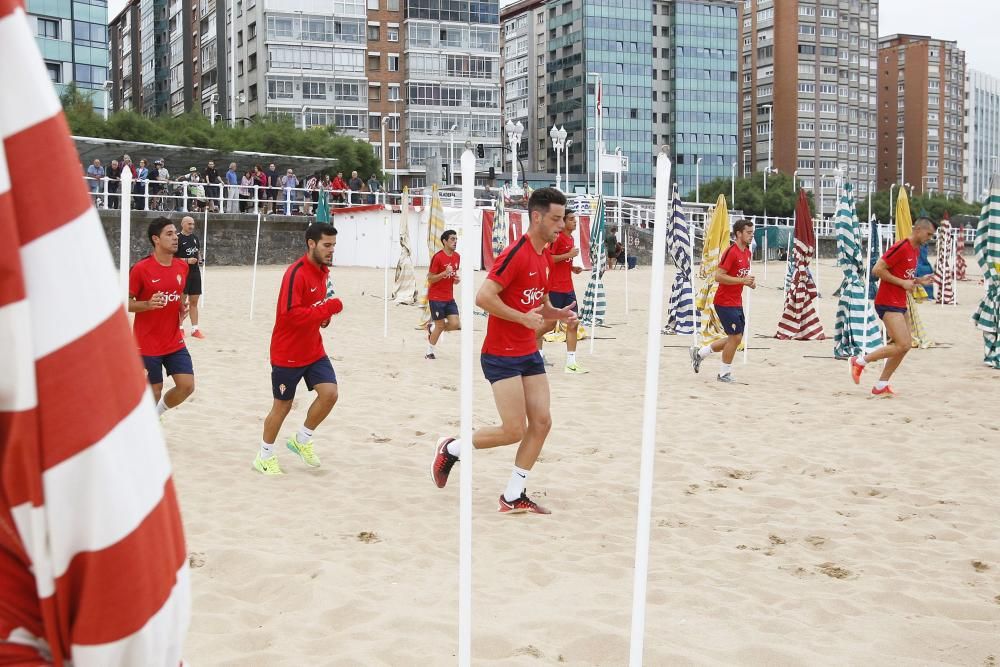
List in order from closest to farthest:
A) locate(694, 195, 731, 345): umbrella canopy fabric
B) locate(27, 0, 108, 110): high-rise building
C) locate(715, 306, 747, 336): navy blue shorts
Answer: locate(715, 306, 747, 336): navy blue shorts → locate(694, 195, 731, 345): umbrella canopy fabric → locate(27, 0, 108, 110): high-rise building

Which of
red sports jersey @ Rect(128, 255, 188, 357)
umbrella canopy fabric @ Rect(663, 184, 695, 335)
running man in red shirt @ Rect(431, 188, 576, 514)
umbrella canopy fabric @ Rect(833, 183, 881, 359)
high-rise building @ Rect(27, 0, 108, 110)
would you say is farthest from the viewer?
high-rise building @ Rect(27, 0, 108, 110)

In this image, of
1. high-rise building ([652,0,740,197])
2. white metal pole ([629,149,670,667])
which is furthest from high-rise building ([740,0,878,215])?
white metal pole ([629,149,670,667])

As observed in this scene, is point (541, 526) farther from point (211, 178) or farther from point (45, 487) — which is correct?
point (211, 178)

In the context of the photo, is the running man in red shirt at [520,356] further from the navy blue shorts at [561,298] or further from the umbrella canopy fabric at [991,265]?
the umbrella canopy fabric at [991,265]

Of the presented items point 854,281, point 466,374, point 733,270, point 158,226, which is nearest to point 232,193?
point 854,281

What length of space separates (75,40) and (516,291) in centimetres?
6155

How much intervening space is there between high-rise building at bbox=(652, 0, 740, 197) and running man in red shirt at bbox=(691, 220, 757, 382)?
8024 centimetres

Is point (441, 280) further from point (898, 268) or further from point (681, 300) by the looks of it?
point (681, 300)

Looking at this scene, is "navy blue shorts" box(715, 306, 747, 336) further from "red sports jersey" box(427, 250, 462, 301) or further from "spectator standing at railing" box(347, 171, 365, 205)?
"spectator standing at railing" box(347, 171, 365, 205)

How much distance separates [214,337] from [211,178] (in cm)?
1707

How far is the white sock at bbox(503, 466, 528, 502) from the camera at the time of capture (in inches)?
233

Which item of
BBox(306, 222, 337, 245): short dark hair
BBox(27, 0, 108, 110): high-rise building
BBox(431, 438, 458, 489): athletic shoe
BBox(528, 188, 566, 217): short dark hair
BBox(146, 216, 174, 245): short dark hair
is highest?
BBox(27, 0, 108, 110): high-rise building

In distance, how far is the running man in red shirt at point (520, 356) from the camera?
5758mm

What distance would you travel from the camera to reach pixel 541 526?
223 inches
